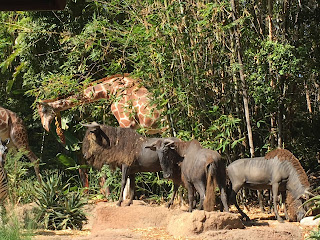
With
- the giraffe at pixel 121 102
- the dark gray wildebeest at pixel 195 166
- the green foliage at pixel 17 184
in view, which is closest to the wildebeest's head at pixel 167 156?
the dark gray wildebeest at pixel 195 166

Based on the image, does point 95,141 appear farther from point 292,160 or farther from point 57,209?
point 292,160

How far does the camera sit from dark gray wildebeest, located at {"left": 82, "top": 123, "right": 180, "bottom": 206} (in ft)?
26.3

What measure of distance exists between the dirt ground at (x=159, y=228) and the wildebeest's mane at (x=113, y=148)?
2.16 feet

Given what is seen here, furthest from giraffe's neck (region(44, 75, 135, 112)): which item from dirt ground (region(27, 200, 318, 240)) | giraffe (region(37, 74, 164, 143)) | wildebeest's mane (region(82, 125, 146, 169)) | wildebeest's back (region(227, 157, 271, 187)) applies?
wildebeest's back (region(227, 157, 271, 187))

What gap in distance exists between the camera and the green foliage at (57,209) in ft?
25.0

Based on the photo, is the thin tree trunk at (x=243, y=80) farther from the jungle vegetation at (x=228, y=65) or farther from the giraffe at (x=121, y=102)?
the giraffe at (x=121, y=102)

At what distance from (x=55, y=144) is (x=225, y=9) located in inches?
358

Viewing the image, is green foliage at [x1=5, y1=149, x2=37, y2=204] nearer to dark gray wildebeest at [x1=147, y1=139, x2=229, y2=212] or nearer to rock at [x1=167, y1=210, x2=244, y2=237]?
dark gray wildebeest at [x1=147, y1=139, x2=229, y2=212]

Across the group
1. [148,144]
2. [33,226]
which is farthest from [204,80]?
[33,226]

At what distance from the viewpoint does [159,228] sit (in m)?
7.39

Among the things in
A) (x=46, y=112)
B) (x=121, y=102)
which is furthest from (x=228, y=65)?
(x=46, y=112)

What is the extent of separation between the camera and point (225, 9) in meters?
8.67

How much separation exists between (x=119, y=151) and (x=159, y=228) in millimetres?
1309

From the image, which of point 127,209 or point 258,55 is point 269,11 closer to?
point 258,55
